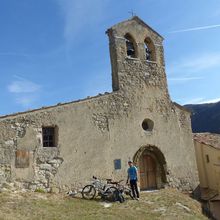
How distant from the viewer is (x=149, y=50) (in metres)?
18.5

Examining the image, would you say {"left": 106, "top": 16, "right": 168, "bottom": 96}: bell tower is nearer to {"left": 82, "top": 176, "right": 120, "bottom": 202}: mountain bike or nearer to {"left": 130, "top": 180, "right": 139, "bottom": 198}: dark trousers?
{"left": 130, "top": 180, "right": 139, "bottom": 198}: dark trousers

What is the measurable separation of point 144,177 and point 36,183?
5484 millimetres

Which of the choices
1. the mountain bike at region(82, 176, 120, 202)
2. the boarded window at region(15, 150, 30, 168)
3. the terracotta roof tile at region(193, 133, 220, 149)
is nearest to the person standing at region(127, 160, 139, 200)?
the mountain bike at region(82, 176, 120, 202)

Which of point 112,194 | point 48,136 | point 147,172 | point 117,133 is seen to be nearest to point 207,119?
point 147,172

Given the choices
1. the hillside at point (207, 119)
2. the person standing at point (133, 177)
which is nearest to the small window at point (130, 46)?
the person standing at point (133, 177)

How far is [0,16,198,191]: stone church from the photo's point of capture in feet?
44.2

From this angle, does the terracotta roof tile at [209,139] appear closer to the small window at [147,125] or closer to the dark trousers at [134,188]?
the small window at [147,125]

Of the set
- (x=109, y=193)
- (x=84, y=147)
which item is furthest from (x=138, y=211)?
(x=84, y=147)

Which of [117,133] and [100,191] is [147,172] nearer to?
[117,133]

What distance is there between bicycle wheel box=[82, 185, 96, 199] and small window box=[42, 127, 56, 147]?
86.4 inches

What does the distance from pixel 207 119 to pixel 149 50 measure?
→ 147 ft

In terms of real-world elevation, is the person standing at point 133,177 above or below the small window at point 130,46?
below

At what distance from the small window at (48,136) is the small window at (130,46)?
592 centimetres

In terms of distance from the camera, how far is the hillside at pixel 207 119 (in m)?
58.3
